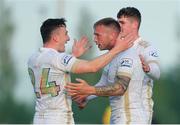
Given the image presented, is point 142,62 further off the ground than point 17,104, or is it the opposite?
point 142,62

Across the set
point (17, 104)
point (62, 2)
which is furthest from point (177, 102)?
point (62, 2)

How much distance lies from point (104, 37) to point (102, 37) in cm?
3

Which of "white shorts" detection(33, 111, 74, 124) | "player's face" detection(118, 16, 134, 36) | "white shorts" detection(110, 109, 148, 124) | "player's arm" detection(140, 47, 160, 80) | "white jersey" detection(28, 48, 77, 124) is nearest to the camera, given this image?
"white jersey" detection(28, 48, 77, 124)

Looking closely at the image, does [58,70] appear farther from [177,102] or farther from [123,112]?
[177,102]

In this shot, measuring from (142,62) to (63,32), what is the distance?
1.07 metres

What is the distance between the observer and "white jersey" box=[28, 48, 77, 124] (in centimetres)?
1335

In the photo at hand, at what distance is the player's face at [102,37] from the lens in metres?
13.7

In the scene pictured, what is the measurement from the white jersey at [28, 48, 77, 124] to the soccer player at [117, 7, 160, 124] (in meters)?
0.98

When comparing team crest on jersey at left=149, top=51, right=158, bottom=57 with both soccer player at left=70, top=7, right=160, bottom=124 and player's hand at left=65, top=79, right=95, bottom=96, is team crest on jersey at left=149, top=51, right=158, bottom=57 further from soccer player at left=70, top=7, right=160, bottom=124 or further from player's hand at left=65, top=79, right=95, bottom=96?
player's hand at left=65, top=79, right=95, bottom=96

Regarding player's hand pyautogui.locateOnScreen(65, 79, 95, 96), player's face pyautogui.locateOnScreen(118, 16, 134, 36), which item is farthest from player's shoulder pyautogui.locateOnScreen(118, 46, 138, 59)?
player's hand pyautogui.locateOnScreen(65, 79, 95, 96)

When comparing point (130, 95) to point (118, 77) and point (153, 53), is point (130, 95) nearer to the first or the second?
point (118, 77)

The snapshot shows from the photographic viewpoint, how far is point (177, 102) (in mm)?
49438

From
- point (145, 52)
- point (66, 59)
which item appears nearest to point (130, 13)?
point (145, 52)

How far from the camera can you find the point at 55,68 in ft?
43.9
